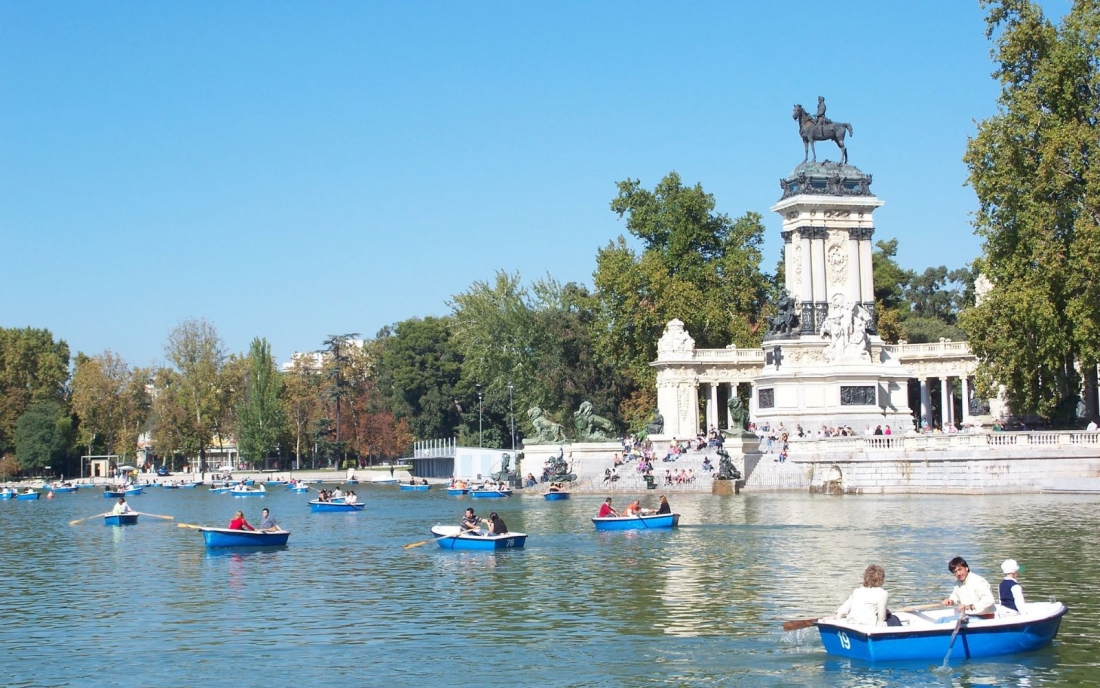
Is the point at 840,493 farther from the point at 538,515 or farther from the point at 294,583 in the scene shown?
the point at 294,583

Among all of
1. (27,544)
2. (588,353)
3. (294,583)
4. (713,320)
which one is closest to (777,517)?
(294,583)

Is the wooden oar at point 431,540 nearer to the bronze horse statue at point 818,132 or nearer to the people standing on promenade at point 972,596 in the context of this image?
the people standing on promenade at point 972,596

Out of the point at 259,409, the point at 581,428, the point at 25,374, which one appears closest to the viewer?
the point at 581,428

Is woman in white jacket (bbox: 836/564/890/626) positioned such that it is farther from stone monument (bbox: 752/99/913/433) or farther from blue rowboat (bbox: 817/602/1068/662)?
stone monument (bbox: 752/99/913/433)

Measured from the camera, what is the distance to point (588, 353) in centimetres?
9569

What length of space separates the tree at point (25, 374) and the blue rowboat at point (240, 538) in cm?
8829

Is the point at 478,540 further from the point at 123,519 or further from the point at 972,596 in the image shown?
the point at 123,519

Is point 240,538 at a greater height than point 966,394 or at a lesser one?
lesser

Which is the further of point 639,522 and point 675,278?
point 675,278

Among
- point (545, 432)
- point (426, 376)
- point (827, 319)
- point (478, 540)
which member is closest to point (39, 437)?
point (426, 376)

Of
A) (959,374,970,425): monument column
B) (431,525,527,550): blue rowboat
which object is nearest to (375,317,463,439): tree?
(959,374,970,425): monument column

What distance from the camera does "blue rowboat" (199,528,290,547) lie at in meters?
40.1

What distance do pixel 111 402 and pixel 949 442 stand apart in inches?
3558

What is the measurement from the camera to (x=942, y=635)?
1988 centimetres
